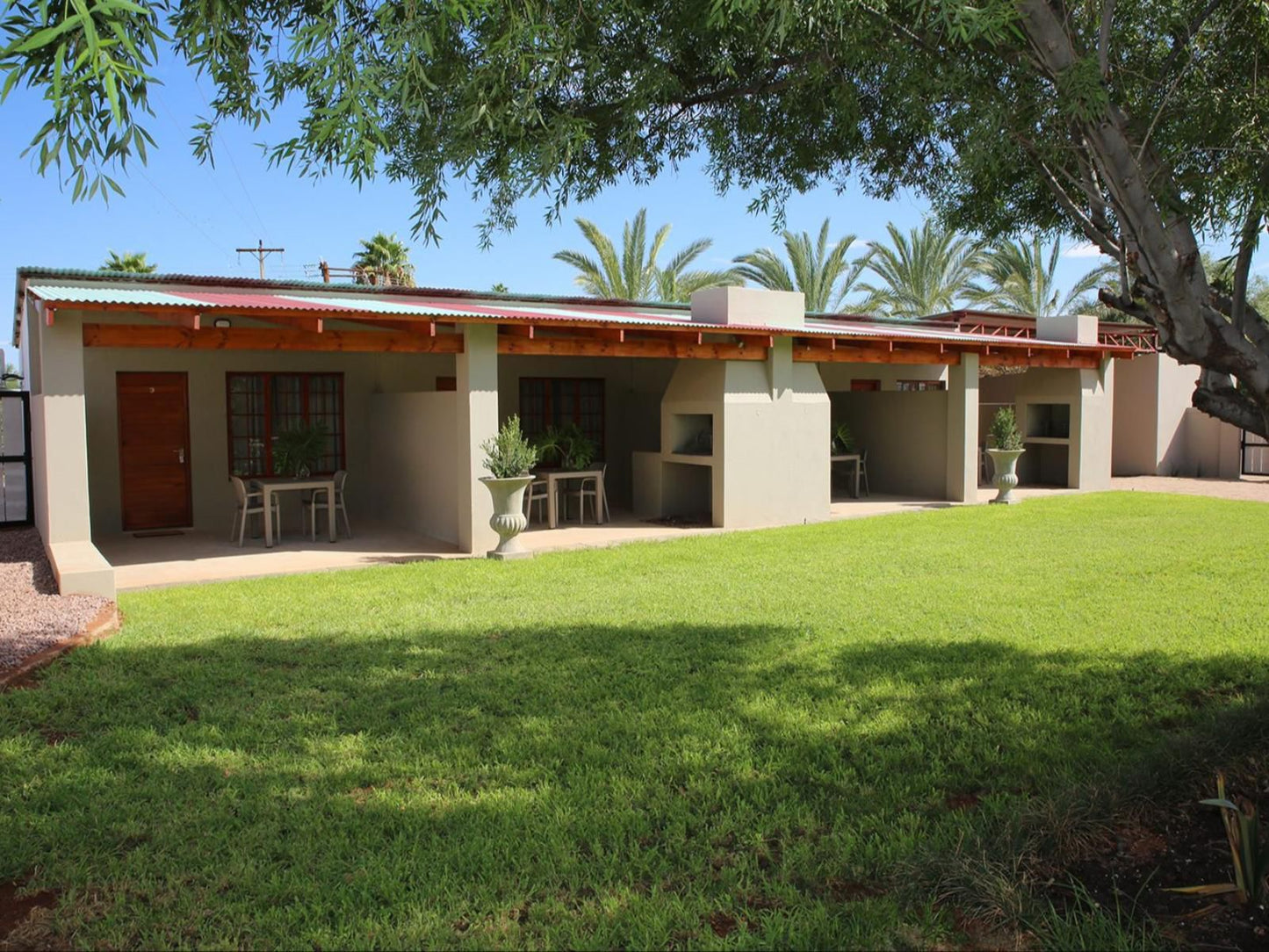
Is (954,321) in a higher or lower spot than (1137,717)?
higher

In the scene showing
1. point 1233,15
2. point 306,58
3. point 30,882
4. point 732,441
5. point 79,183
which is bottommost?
point 30,882

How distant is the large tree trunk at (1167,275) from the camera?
4.04 m

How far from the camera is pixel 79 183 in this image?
3.14 metres

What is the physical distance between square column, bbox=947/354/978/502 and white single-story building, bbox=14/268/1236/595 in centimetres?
4

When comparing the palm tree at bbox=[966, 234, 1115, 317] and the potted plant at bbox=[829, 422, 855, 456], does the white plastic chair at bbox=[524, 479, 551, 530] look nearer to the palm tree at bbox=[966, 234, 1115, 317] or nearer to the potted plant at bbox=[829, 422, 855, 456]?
the potted plant at bbox=[829, 422, 855, 456]

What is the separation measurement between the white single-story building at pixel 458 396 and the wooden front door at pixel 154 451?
0.08ft

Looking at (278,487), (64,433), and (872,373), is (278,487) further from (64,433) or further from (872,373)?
(872,373)

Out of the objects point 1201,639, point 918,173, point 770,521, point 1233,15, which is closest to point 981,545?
point 770,521

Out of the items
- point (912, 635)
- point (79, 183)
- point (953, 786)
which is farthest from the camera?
point (912, 635)

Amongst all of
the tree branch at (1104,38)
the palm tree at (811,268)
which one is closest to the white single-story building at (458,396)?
the palm tree at (811,268)

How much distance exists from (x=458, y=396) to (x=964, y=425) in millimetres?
9626

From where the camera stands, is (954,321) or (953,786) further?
(954,321)

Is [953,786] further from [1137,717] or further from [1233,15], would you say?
[1233,15]

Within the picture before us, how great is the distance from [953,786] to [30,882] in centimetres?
384
